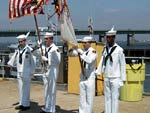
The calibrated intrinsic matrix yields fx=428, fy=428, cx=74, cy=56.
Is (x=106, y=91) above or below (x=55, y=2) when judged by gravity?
below

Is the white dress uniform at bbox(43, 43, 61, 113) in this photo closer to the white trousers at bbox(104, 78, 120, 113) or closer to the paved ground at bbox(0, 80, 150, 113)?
the paved ground at bbox(0, 80, 150, 113)

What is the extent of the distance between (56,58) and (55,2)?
48.6 inches

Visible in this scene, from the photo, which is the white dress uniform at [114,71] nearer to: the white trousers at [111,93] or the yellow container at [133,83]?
the white trousers at [111,93]

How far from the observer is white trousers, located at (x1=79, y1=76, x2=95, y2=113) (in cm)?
906

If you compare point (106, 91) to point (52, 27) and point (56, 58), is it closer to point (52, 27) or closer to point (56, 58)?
point (56, 58)

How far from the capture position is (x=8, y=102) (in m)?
11.4

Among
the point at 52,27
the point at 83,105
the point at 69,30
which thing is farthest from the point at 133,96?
the point at 52,27

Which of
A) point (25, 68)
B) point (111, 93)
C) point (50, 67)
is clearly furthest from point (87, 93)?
point (25, 68)

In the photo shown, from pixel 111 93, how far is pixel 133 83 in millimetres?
2987

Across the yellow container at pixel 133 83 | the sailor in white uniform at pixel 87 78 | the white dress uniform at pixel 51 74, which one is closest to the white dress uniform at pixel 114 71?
the sailor in white uniform at pixel 87 78

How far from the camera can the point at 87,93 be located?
29.8 ft

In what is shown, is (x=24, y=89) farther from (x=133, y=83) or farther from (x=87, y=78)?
(x=133, y=83)

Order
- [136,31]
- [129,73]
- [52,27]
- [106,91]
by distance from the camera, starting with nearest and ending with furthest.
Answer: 1. [106,91]
2. [129,73]
3. [52,27]
4. [136,31]

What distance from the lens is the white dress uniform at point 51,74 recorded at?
943 cm
